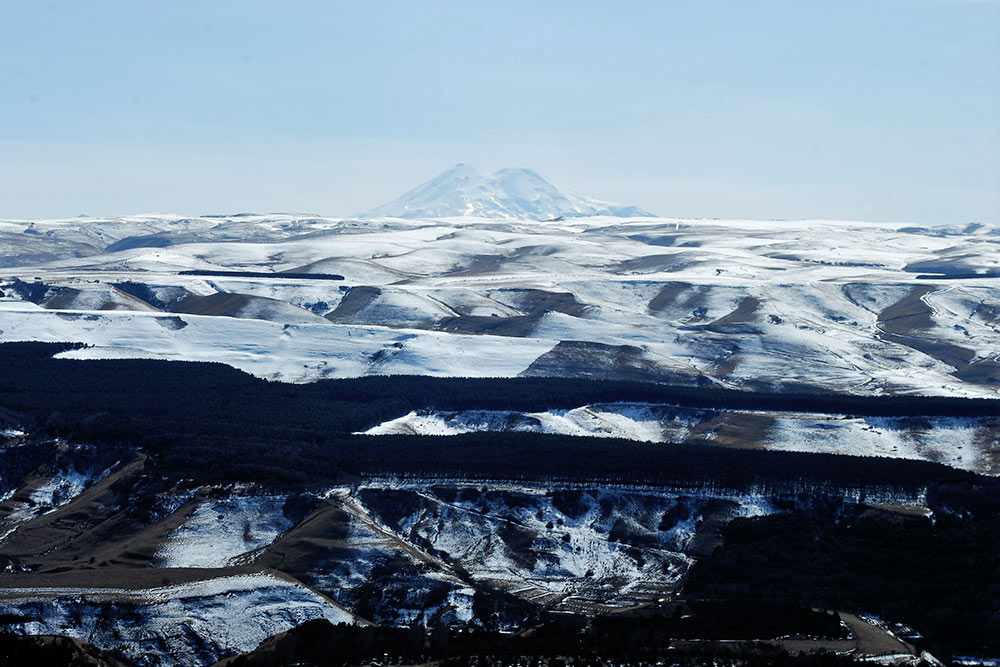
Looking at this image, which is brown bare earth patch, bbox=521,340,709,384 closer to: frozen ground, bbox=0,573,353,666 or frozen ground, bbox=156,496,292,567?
frozen ground, bbox=156,496,292,567

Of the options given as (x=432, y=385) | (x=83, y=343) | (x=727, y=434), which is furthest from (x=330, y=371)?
(x=727, y=434)

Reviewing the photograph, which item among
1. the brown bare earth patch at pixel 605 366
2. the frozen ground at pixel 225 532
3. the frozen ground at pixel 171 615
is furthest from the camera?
the brown bare earth patch at pixel 605 366

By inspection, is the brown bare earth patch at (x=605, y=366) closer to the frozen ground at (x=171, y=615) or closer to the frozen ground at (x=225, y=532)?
the frozen ground at (x=225, y=532)

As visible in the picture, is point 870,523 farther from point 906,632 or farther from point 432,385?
point 432,385

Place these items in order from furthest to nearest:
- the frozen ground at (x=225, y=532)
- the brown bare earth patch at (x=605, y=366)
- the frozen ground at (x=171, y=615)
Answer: the brown bare earth patch at (x=605, y=366)
the frozen ground at (x=225, y=532)
the frozen ground at (x=171, y=615)

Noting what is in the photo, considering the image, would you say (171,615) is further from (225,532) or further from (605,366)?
(605,366)

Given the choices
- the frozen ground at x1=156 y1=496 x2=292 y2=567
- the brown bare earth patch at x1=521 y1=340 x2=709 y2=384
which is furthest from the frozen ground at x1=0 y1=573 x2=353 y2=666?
the brown bare earth patch at x1=521 y1=340 x2=709 y2=384

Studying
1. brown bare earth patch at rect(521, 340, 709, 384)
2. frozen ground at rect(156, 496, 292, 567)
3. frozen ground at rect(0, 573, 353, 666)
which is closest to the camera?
frozen ground at rect(0, 573, 353, 666)

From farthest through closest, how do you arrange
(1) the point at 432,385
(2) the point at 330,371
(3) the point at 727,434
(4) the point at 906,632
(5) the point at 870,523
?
(2) the point at 330,371
(1) the point at 432,385
(3) the point at 727,434
(5) the point at 870,523
(4) the point at 906,632

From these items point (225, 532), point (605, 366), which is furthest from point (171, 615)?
point (605, 366)

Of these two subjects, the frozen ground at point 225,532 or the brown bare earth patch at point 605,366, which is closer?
the frozen ground at point 225,532

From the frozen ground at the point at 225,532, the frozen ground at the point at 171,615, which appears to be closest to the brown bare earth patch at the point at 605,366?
the frozen ground at the point at 225,532
